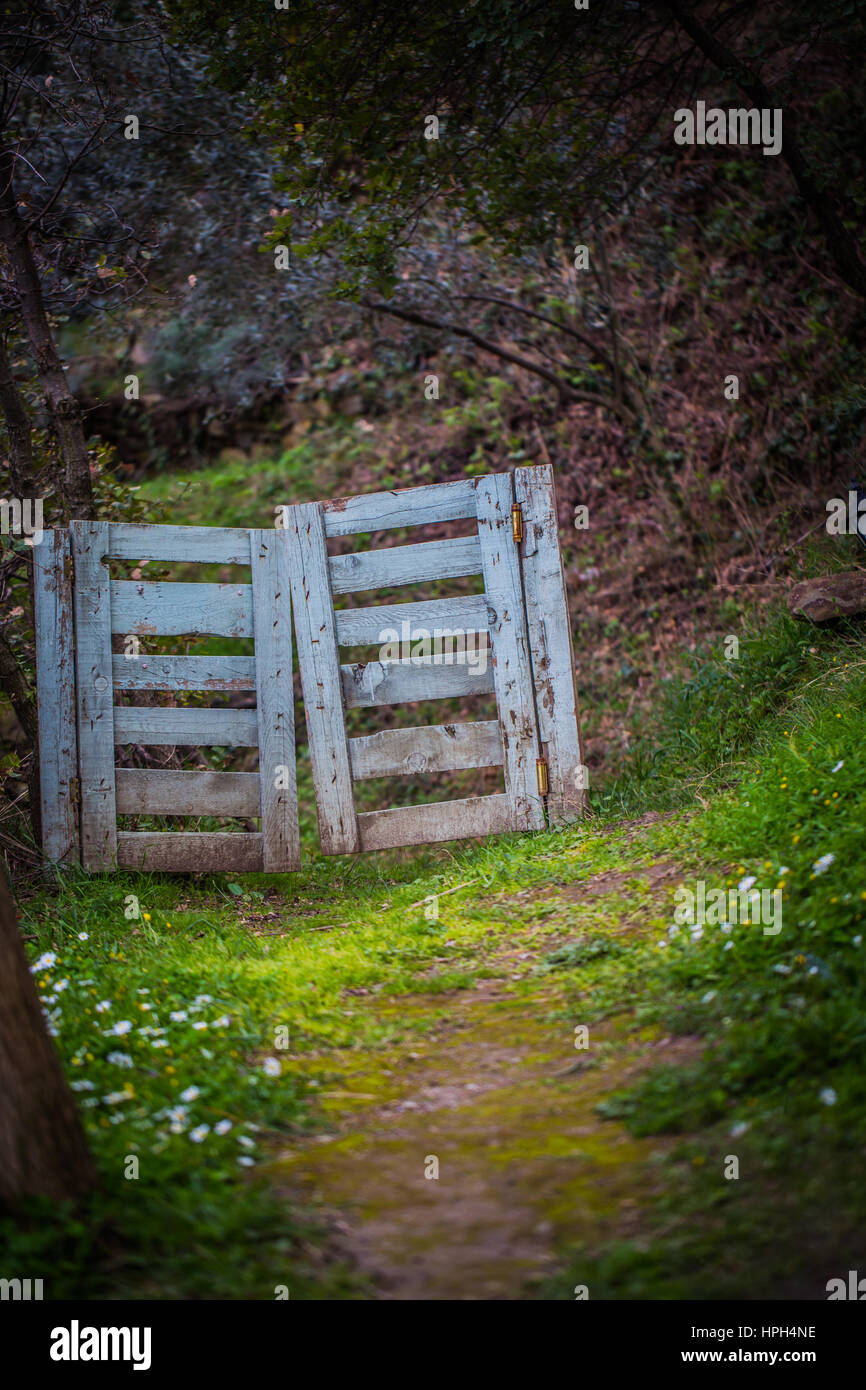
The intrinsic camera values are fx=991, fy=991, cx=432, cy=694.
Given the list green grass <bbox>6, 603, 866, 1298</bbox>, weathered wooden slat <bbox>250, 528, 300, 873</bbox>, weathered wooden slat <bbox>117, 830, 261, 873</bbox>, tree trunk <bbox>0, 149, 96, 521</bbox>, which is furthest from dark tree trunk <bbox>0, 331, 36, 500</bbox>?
green grass <bbox>6, 603, 866, 1298</bbox>

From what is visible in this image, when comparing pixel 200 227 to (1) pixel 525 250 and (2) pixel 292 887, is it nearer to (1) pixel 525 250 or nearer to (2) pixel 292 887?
(1) pixel 525 250

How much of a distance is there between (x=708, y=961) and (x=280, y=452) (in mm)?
10777

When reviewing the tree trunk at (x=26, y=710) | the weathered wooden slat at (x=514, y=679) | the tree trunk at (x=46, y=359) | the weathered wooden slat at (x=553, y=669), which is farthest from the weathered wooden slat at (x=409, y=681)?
the tree trunk at (x=46, y=359)

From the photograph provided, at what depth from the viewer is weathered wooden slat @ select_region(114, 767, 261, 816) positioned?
591 cm

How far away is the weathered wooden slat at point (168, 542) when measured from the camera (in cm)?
592

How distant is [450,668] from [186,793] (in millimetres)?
1755

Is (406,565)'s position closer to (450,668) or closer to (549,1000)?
(450,668)

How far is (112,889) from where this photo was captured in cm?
554

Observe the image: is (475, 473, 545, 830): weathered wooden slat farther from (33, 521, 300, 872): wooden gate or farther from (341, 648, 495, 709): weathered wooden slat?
(33, 521, 300, 872): wooden gate

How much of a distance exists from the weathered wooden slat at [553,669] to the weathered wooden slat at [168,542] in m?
1.77

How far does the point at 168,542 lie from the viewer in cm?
593

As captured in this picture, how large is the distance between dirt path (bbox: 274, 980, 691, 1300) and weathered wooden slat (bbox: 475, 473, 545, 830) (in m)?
2.27

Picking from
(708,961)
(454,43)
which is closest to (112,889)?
(708,961)
